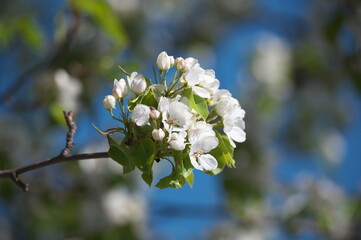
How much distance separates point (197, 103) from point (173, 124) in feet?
Result: 0.22

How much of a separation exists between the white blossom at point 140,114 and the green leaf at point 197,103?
0.09 m

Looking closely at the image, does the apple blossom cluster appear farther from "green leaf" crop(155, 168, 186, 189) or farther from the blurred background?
the blurred background

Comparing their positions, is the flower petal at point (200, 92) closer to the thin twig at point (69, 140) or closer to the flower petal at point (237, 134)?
the flower petal at point (237, 134)

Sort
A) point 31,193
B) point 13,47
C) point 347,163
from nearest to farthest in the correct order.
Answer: point 31,193 < point 13,47 < point 347,163

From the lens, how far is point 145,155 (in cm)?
102

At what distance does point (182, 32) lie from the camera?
503 centimetres

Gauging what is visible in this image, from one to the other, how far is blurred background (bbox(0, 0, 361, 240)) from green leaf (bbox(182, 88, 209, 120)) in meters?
0.99

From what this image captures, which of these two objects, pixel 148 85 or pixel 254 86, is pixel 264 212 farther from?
pixel 148 85

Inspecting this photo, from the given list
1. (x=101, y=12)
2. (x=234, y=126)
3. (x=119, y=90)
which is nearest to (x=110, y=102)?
(x=119, y=90)

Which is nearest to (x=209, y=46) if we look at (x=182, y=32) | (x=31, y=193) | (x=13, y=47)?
(x=182, y=32)

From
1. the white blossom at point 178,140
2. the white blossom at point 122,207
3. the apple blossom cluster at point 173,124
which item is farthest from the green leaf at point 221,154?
the white blossom at point 122,207

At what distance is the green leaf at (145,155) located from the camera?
1.02 m

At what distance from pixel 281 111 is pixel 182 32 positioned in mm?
1138

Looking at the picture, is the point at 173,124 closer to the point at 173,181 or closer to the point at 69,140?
the point at 173,181
